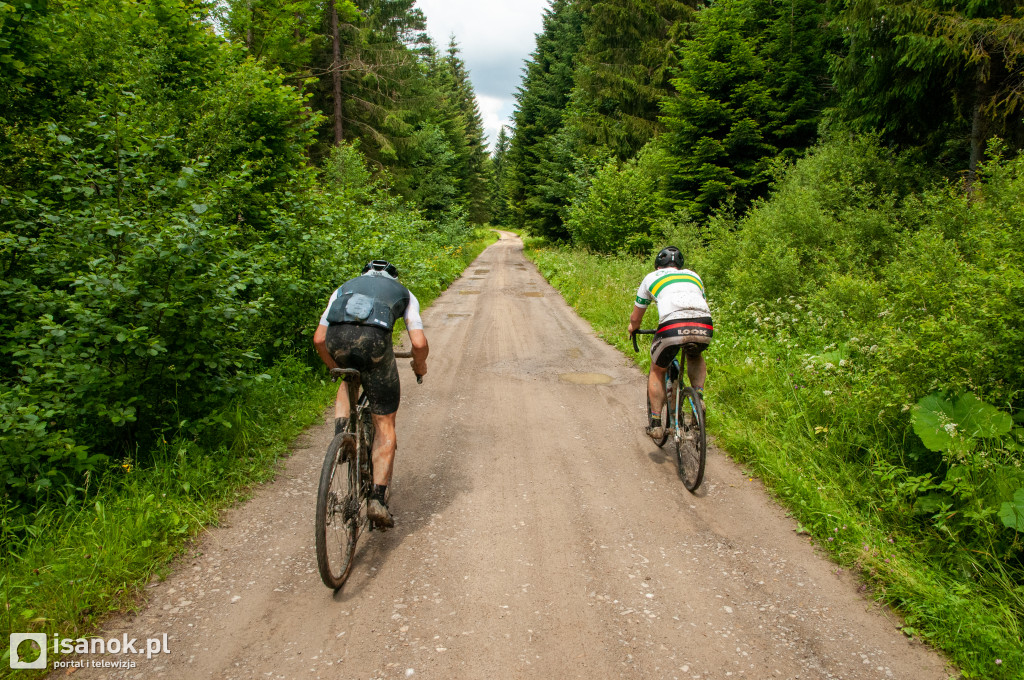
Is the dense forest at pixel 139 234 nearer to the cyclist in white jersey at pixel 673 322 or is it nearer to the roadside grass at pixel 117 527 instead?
the roadside grass at pixel 117 527

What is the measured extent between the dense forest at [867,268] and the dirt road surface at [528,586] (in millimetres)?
497

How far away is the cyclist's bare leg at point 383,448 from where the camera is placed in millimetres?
3891

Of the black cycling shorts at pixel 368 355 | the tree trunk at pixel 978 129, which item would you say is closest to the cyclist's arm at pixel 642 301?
the black cycling shorts at pixel 368 355

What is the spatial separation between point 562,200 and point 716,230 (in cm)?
2036

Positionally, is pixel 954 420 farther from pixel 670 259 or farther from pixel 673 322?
pixel 670 259

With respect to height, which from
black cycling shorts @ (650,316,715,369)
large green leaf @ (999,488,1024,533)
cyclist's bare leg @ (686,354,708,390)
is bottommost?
large green leaf @ (999,488,1024,533)

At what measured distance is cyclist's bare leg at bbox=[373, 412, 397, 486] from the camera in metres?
3.89

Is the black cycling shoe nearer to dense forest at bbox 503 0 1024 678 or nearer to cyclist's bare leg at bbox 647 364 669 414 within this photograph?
cyclist's bare leg at bbox 647 364 669 414

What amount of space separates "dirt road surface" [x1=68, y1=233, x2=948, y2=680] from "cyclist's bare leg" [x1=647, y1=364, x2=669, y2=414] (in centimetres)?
55

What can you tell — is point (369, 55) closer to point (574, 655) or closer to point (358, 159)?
point (358, 159)

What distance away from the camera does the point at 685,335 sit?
16.0 feet

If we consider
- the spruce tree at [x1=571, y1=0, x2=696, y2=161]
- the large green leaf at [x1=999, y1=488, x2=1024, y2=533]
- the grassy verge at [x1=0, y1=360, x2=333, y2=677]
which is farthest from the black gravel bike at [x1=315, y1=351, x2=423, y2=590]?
the spruce tree at [x1=571, y1=0, x2=696, y2=161]

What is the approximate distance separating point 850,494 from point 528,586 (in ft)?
9.03

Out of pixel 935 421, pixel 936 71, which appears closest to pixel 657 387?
pixel 935 421
